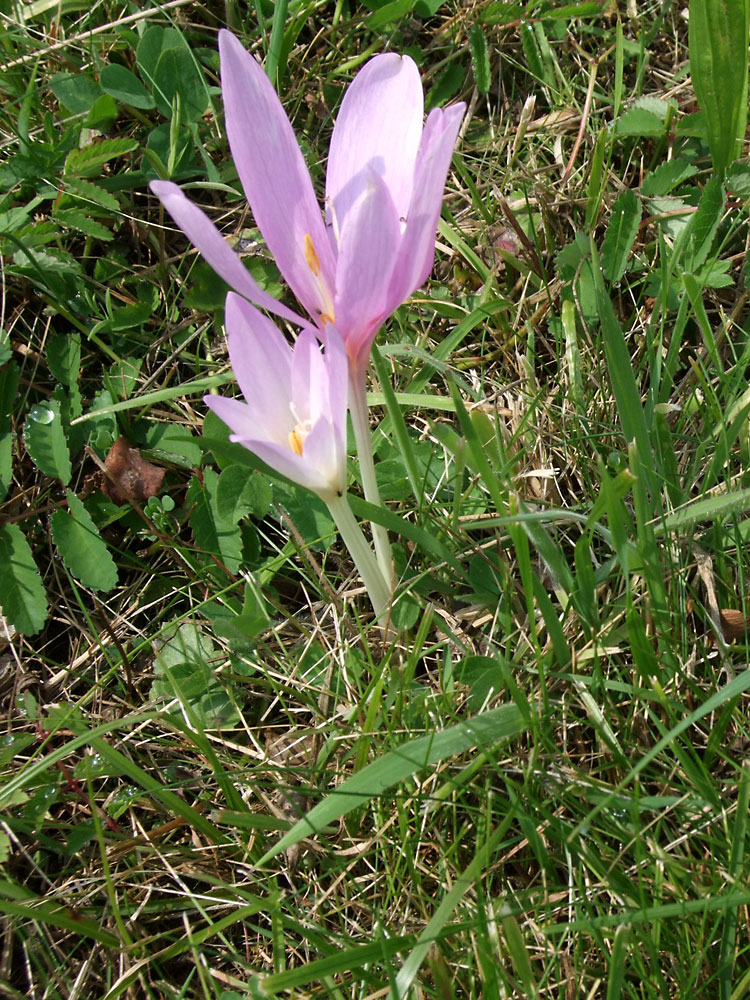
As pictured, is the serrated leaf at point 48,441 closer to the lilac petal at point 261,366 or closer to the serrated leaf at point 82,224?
the serrated leaf at point 82,224

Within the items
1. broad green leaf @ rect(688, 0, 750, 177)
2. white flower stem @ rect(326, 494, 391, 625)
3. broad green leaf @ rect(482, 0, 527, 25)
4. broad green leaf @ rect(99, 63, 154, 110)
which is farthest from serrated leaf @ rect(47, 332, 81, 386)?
broad green leaf @ rect(688, 0, 750, 177)

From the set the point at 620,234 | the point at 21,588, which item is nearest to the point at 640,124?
the point at 620,234

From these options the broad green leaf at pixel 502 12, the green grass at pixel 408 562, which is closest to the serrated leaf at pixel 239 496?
the green grass at pixel 408 562

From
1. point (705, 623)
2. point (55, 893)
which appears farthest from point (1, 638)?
point (705, 623)

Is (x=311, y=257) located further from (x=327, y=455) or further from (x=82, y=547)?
(x=82, y=547)

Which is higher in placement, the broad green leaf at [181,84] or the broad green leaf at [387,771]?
the broad green leaf at [181,84]

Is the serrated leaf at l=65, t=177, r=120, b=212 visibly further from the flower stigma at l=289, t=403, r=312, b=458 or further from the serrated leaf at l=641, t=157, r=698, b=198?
the serrated leaf at l=641, t=157, r=698, b=198
